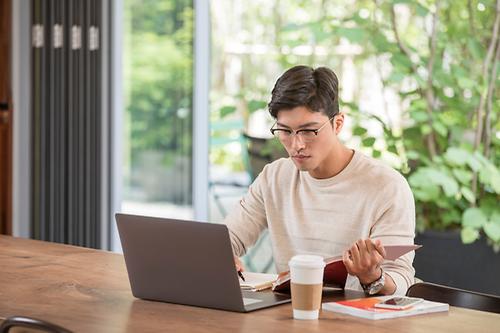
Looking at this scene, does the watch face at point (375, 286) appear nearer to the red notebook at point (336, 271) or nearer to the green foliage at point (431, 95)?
the red notebook at point (336, 271)

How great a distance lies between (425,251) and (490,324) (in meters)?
2.69

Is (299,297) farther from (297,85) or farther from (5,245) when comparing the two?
(5,245)

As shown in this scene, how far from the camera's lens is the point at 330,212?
3074mm

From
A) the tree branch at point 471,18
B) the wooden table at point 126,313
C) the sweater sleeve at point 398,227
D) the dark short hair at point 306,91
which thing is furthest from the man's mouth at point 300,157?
the tree branch at point 471,18

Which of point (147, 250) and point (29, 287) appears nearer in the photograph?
point (147, 250)

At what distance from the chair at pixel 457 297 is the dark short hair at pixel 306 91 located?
0.61 meters

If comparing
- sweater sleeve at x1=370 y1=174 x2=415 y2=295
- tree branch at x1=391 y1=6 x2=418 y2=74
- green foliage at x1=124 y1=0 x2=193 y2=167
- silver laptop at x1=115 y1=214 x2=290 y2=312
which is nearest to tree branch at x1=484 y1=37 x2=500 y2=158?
tree branch at x1=391 y1=6 x2=418 y2=74

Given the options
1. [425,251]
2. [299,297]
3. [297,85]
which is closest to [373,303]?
[299,297]

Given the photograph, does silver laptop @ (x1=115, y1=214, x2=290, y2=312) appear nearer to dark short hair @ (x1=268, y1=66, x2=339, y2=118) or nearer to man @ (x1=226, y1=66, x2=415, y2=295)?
man @ (x1=226, y1=66, x2=415, y2=295)

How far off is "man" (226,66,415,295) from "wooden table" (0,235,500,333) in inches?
11.6

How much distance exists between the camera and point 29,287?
9.11ft

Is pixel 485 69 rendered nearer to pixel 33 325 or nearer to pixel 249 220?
pixel 249 220

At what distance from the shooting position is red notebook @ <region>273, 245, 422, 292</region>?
101 inches

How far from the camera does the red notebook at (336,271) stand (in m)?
2.56
